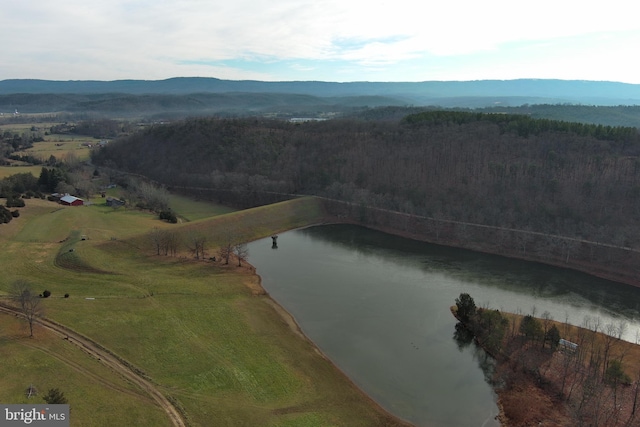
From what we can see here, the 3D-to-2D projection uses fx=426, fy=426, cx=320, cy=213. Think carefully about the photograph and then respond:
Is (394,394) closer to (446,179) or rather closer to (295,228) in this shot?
(295,228)

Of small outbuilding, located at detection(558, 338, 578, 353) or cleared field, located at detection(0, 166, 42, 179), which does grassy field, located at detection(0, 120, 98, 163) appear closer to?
cleared field, located at detection(0, 166, 42, 179)

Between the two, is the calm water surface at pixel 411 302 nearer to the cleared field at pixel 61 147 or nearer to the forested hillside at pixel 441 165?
the forested hillside at pixel 441 165

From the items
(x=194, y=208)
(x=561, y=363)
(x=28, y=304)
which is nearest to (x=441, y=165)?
(x=194, y=208)

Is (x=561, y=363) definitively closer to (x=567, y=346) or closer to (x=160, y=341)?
(x=567, y=346)

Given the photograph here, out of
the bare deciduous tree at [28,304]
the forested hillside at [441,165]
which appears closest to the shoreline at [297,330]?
the bare deciduous tree at [28,304]

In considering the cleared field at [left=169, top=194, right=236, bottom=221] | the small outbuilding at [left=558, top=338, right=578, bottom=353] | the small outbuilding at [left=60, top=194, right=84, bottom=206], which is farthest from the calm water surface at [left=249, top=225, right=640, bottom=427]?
the small outbuilding at [left=60, top=194, right=84, bottom=206]

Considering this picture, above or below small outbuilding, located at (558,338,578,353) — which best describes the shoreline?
below

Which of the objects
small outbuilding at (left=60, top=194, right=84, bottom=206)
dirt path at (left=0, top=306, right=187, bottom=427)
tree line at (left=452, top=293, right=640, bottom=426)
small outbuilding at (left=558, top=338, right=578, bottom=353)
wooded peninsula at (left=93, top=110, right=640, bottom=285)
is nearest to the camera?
dirt path at (left=0, top=306, right=187, bottom=427)

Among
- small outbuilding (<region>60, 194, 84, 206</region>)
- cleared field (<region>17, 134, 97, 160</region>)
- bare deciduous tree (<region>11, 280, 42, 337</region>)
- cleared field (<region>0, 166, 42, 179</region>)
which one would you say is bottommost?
bare deciduous tree (<region>11, 280, 42, 337</region>)
